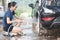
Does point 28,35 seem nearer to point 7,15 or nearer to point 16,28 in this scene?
point 16,28

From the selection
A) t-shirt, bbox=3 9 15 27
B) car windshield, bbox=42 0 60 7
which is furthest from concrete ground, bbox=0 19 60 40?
car windshield, bbox=42 0 60 7

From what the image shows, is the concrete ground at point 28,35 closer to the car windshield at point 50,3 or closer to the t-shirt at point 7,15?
the t-shirt at point 7,15

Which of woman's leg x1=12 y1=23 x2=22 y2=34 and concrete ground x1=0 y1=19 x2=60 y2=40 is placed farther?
woman's leg x1=12 y1=23 x2=22 y2=34

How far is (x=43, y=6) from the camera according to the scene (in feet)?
23.1

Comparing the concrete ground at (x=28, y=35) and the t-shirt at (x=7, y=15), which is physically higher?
the t-shirt at (x=7, y=15)

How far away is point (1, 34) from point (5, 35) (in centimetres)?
14

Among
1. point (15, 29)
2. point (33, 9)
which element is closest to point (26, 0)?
point (33, 9)

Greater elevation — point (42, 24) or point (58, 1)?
point (58, 1)

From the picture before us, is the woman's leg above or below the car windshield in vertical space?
below

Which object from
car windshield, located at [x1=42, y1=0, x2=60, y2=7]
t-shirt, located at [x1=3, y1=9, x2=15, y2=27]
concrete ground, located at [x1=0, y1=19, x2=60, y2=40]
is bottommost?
concrete ground, located at [x1=0, y1=19, x2=60, y2=40]

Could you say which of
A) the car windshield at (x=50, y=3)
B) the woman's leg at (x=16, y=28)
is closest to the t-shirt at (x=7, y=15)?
the woman's leg at (x=16, y=28)

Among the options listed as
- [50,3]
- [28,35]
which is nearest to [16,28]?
[28,35]

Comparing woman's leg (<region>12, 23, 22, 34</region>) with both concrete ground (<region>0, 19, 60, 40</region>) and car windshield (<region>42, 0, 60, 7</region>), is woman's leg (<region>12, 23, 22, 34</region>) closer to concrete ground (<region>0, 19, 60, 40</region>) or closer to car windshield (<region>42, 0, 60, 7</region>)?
concrete ground (<region>0, 19, 60, 40</region>)

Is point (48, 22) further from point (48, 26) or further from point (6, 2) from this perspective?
point (6, 2)
